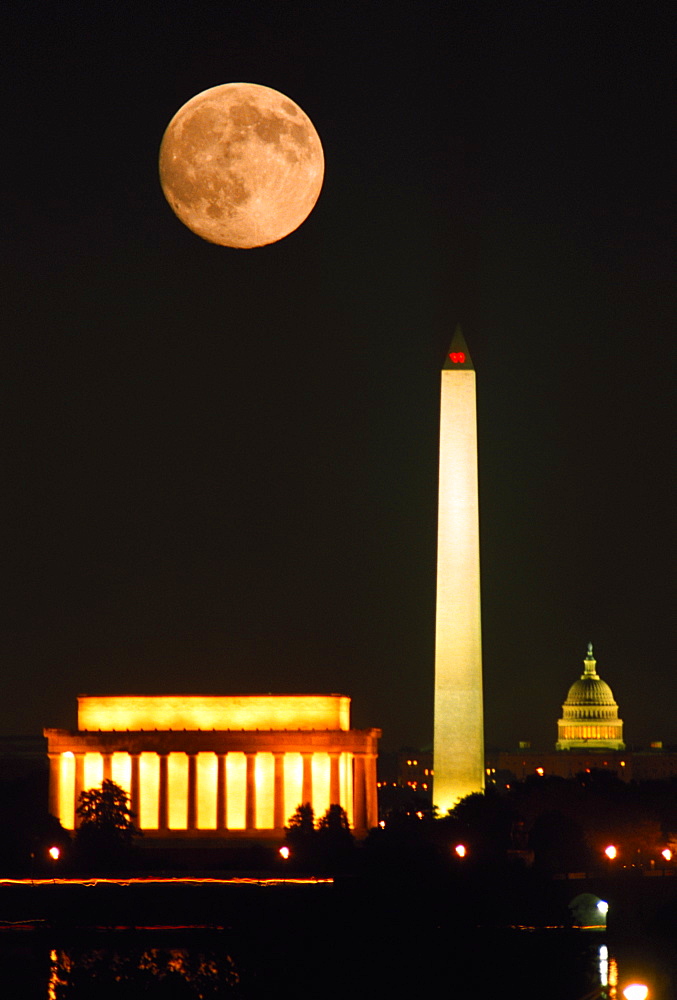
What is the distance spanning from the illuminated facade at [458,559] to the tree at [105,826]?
21927 mm

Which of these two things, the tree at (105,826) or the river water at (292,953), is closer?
the river water at (292,953)

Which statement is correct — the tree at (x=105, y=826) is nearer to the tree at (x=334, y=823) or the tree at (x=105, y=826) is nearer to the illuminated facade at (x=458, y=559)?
the tree at (x=334, y=823)

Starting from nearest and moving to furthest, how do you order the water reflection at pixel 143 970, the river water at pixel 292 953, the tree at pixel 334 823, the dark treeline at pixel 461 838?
1. the water reflection at pixel 143 970
2. the river water at pixel 292 953
3. the dark treeline at pixel 461 838
4. the tree at pixel 334 823

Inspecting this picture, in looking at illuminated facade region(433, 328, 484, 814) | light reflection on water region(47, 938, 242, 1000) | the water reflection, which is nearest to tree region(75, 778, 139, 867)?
illuminated facade region(433, 328, 484, 814)

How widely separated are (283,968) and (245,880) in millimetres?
25377

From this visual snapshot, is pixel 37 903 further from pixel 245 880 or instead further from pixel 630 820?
pixel 630 820

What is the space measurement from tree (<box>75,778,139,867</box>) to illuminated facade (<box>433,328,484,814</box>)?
21.9m

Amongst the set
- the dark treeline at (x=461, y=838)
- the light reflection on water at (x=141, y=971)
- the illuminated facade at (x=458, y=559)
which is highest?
the illuminated facade at (x=458, y=559)

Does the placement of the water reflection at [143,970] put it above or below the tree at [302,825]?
below

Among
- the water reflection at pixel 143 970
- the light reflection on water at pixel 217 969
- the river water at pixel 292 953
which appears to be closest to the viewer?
the light reflection on water at pixel 217 969

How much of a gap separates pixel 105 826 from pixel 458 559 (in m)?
30.2

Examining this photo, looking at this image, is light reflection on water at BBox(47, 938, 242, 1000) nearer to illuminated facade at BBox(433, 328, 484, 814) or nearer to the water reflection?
the water reflection

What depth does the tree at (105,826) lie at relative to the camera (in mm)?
155125

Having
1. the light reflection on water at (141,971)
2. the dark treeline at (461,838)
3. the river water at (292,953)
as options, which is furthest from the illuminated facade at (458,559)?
the light reflection on water at (141,971)
